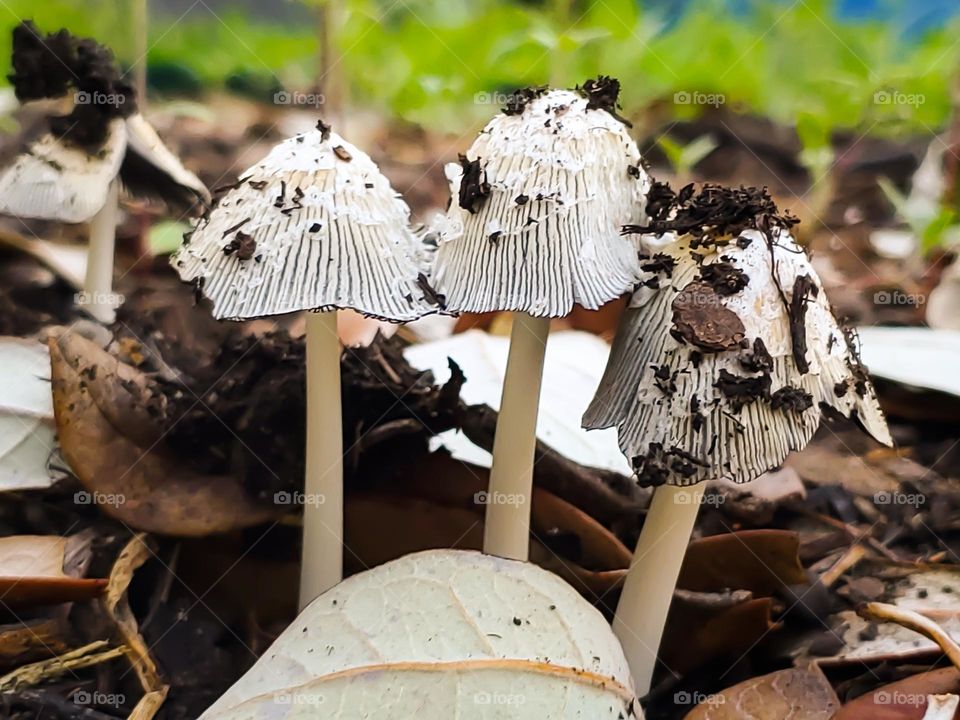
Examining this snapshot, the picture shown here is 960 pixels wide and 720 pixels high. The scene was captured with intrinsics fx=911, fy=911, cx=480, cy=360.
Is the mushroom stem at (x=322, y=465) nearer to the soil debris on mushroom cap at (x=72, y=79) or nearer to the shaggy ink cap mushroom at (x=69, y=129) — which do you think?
the shaggy ink cap mushroom at (x=69, y=129)

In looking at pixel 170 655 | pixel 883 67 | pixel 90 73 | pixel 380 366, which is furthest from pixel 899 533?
pixel 883 67

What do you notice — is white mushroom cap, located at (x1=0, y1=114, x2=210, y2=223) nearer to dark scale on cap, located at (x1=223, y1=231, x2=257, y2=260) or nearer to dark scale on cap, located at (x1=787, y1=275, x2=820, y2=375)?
dark scale on cap, located at (x1=223, y1=231, x2=257, y2=260)

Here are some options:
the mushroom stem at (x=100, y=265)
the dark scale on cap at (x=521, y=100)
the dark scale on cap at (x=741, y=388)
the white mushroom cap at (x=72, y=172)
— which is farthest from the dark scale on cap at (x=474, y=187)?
the mushroom stem at (x=100, y=265)

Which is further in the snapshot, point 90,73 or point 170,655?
point 90,73

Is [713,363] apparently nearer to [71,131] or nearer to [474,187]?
[474,187]

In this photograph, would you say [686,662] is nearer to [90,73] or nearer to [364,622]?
[364,622]

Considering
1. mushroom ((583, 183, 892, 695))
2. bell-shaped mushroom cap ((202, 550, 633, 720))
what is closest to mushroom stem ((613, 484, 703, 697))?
mushroom ((583, 183, 892, 695))

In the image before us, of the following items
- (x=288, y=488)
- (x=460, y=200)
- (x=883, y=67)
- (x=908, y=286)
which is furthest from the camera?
(x=883, y=67)
